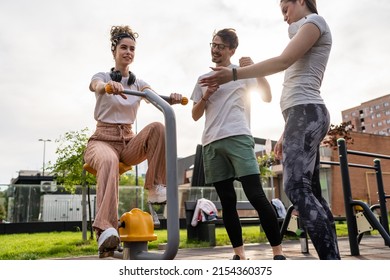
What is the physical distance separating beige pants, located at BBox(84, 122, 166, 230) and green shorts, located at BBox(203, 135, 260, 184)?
1.10ft

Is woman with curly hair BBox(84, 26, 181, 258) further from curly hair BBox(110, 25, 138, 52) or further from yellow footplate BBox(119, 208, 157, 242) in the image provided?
yellow footplate BBox(119, 208, 157, 242)

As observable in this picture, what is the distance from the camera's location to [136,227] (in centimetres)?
193

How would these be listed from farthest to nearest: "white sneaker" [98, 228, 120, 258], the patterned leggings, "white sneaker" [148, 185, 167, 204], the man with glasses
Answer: the man with glasses < "white sneaker" [148, 185, 167, 204] < "white sneaker" [98, 228, 120, 258] < the patterned leggings

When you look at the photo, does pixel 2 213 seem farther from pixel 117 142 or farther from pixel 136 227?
pixel 136 227

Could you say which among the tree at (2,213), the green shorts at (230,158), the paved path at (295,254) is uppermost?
the green shorts at (230,158)

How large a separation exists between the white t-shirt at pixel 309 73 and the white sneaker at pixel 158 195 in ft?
2.48

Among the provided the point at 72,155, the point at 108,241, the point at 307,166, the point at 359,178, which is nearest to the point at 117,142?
the point at 108,241

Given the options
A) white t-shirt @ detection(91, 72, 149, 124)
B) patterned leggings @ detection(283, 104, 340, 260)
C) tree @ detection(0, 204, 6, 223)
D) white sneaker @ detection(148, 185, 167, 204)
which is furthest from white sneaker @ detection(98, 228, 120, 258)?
tree @ detection(0, 204, 6, 223)

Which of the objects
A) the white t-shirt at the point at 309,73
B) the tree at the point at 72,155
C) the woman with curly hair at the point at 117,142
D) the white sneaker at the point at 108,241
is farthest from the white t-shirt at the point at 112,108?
the tree at the point at 72,155

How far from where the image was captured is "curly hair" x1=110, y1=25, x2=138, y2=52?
2292 millimetres

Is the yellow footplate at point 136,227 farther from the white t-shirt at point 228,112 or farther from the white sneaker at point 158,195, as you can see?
the white t-shirt at point 228,112

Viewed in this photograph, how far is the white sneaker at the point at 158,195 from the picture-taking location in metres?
2.02

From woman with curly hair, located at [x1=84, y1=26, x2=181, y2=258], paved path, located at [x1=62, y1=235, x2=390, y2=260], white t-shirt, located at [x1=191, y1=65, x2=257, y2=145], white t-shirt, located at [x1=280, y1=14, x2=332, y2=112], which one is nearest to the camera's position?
white t-shirt, located at [x1=280, y1=14, x2=332, y2=112]
